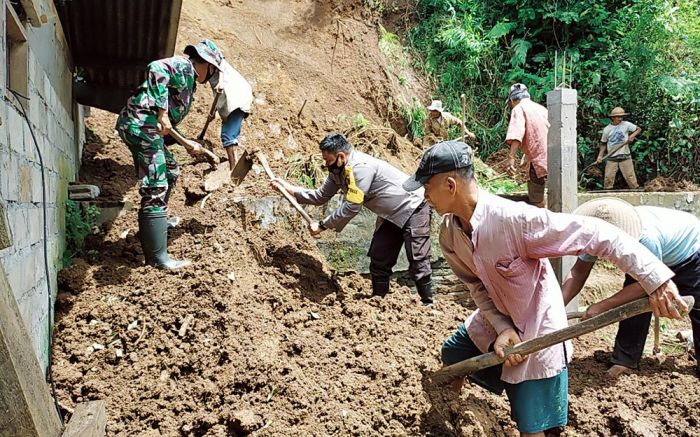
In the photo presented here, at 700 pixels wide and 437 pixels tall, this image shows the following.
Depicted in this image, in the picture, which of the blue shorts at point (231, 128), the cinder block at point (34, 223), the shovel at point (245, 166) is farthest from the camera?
the blue shorts at point (231, 128)

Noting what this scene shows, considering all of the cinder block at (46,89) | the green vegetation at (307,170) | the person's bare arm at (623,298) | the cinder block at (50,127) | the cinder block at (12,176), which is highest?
the cinder block at (46,89)

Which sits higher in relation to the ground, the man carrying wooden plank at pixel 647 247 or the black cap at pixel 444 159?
the black cap at pixel 444 159

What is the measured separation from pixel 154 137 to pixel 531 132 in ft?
13.4

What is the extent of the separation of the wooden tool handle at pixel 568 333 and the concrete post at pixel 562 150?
234 cm

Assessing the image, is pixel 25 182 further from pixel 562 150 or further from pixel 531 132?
pixel 531 132

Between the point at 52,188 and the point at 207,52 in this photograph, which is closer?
the point at 52,188

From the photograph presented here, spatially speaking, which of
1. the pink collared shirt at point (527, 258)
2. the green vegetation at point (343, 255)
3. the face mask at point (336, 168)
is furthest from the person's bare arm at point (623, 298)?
the green vegetation at point (343, 255)

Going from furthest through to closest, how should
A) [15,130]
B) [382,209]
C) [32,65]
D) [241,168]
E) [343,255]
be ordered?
[343,255]
[241,168]
[382,209]
[32,65]
[15,130]

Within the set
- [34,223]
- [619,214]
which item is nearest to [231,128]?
[34,223]

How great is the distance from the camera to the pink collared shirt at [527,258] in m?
2.29

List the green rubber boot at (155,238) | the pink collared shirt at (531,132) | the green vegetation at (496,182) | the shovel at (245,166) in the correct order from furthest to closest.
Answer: the green vegetation at (496,182) < the pink collared shirt at (531,132) < the shovel at (245,166) < the green rubber boot at (155,238)

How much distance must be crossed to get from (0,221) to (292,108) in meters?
7.31

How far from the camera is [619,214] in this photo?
3270 mm

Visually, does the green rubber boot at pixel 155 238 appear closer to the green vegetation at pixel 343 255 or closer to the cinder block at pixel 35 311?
the cinder block at pixel 35 311
